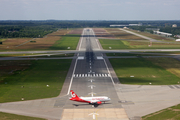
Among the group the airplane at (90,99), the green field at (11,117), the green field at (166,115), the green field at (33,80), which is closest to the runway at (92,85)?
the airplane at (90,99)

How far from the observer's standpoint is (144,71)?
101 m

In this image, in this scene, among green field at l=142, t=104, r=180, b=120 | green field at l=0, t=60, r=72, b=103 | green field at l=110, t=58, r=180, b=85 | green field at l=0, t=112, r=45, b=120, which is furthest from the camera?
green field at l=110, t=58, r=180, b=85

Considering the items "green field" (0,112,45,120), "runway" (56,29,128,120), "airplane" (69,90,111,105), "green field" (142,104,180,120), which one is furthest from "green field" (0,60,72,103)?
"green field" (142,104,180,120)

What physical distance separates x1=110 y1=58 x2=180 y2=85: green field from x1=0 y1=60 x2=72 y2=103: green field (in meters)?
27.0

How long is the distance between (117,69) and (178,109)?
46.7 m

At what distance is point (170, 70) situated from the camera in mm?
103312

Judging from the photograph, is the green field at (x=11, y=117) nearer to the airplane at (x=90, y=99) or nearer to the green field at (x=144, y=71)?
the airplane at (x=90, y=99)

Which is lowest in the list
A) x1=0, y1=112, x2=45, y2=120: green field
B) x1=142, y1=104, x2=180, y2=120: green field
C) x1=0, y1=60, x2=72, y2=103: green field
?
x1=142, y1=104, x2=180, y2=120: green field

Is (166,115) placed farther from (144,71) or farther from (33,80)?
(33,80)

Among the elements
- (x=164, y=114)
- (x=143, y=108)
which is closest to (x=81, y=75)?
(x=143, y=108)

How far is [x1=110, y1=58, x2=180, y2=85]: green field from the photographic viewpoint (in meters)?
86.5

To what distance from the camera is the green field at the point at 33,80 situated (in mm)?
72500

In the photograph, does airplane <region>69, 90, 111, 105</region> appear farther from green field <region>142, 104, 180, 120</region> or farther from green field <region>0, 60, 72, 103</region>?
green field <region>142, 104, 180, 120</region>

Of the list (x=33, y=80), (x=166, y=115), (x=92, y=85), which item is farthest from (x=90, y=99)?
(x=33, y=80)
